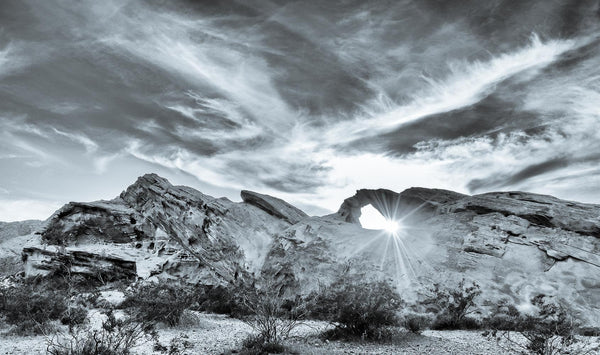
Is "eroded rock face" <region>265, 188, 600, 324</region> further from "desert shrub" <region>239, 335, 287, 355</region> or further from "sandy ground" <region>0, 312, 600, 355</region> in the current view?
"desert shrub" <region>239, 335, 287, 355</region>

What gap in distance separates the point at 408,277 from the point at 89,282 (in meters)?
22.4

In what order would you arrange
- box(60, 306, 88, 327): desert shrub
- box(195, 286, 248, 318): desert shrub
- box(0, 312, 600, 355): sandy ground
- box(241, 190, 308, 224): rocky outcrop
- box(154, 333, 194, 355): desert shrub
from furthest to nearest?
box(241, 190, 308, 224): rocky outcrop, box(195, 286, 248, 318): desert shrub, box(60, 306, 88, 327): desert shrub, box(0, 312, 600, 355): sandy ground, box(154, 333, 194, 355): desert shrub

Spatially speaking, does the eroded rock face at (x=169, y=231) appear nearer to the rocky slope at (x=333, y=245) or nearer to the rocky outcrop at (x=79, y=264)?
the rocky slope at (x=333, y=245)

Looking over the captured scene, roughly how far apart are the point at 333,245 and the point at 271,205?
37.4 ft

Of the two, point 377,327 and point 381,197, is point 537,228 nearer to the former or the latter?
point 381,197

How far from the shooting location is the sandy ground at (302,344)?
11742 millimetres

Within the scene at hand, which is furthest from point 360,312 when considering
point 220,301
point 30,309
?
point 30,309

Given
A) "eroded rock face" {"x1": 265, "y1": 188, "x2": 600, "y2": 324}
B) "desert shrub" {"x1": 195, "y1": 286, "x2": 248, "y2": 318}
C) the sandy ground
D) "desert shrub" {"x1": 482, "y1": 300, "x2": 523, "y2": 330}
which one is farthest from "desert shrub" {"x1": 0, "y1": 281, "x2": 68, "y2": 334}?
"desert shrub" {"x1": 482, "y1": 300, "x2": 523, "y2": 330}

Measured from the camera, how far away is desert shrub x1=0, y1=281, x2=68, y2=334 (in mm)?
13484

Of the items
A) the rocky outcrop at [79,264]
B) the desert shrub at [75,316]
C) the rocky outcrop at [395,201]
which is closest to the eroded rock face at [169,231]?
the rocky outcrop at [79,264]

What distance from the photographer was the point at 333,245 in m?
32.4

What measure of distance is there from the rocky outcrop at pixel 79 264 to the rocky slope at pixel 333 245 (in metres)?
0.08

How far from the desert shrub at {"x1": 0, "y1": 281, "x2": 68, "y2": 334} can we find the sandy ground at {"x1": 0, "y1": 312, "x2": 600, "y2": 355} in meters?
0.71

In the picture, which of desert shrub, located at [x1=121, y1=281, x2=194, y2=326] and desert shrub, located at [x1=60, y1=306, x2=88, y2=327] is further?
desert shrub, located at [x1=121, y1=281, x2=194, y2=326]
